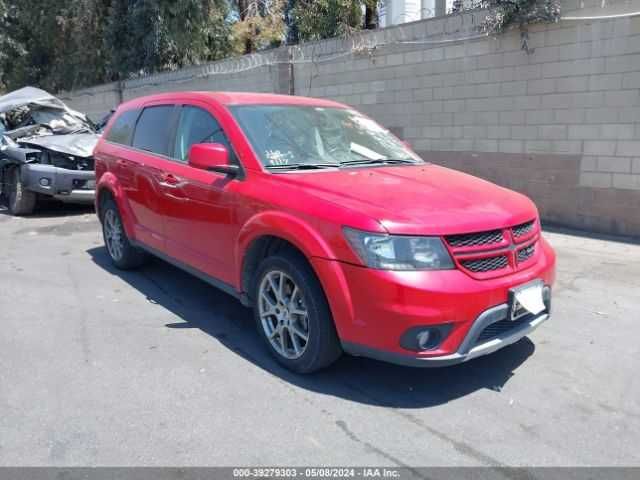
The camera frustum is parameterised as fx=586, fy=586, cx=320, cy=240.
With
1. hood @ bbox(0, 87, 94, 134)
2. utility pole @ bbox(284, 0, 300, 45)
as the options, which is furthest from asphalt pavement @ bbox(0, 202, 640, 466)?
utility pole @ bbox(284, 0, 300, 45)

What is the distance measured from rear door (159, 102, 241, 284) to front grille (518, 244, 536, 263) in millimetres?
1839

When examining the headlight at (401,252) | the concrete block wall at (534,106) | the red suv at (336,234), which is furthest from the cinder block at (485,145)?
the headlight at (401,252)

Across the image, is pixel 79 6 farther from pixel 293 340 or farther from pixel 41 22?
pixel 293 340

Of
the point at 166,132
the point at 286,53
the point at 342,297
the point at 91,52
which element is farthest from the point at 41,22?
the point at 342,297

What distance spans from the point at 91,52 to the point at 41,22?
2.16m

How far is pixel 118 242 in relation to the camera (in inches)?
237

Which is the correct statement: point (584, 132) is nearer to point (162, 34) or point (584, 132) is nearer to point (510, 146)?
point (510, 146)

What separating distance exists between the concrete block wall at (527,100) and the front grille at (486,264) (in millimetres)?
4579

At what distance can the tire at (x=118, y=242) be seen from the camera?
19.2 feet

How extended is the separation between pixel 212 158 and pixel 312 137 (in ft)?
2.69

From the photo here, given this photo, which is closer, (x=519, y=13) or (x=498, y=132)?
(x=519, y=13)

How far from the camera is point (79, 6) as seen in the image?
18.5m

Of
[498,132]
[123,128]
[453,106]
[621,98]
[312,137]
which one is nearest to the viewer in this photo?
[312,137]

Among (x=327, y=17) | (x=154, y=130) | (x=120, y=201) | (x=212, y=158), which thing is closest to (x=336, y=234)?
(x=212, y=158)
